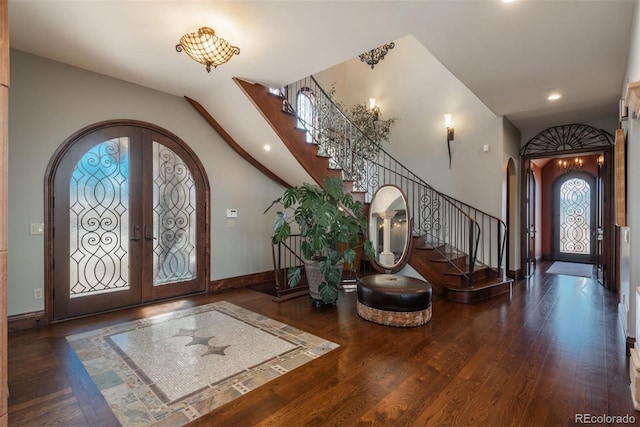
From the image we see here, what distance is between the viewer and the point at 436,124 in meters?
5.96

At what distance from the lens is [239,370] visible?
2383mm

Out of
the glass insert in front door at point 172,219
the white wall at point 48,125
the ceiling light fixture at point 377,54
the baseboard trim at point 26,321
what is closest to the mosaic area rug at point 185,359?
the baseboard trim at point 26,321

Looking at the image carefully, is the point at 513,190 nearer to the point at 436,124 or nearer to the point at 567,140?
the point at 567,140

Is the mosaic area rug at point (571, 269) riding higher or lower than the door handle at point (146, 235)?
lower

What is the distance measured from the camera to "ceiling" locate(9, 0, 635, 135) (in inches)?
95.8

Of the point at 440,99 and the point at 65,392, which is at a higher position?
the point at 440,99

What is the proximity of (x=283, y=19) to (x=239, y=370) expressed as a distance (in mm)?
2849

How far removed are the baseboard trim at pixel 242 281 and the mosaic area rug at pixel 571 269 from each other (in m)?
5.73

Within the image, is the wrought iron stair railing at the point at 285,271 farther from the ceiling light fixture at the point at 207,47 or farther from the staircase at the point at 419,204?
the ceiling light fixture at the point at 207,47

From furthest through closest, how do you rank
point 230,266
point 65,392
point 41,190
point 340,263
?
point 230,266 → point 340,263 → point 41,190 → point 65,392

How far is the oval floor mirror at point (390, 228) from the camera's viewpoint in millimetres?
4750

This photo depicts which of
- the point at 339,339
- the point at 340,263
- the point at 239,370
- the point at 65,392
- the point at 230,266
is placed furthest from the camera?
the point at 230,266

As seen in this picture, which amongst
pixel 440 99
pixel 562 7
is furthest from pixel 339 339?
pixel 440 99

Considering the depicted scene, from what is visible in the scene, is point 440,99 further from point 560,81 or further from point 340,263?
point 340,263
